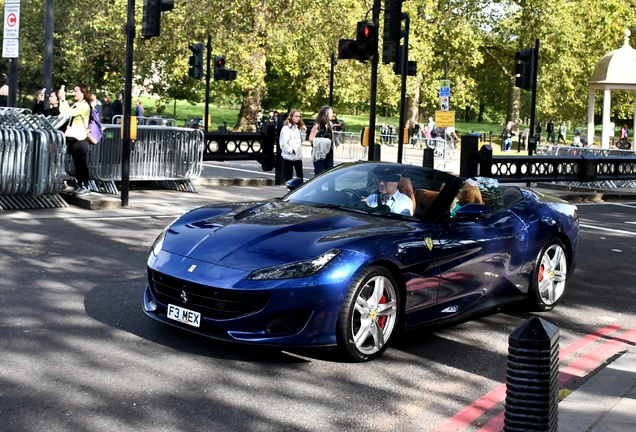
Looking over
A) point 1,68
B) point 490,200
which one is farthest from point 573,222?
point 1,68

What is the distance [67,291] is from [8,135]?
601 centimetres

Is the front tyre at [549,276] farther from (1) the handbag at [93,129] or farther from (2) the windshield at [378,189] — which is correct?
(1) the handbag at [93,129]

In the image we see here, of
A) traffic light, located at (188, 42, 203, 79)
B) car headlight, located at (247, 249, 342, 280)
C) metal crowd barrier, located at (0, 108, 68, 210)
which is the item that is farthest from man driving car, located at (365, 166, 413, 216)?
traffic light, located at (188, 42, 203, 79)

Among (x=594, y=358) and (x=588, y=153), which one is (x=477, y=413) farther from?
(x=588, y=153)

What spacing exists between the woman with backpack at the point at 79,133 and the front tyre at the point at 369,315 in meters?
9.30

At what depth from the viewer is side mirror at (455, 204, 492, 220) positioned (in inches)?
290

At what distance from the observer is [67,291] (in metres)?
8.31

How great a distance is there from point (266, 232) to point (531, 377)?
9.20ft

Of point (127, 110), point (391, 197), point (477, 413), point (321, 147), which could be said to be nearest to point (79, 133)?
point (127, 110)

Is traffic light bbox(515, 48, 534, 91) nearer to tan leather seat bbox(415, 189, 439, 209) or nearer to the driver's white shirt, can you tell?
tan leather seat bbox(415, 189, 439, 209)

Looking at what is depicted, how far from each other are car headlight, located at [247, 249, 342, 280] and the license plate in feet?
1.57

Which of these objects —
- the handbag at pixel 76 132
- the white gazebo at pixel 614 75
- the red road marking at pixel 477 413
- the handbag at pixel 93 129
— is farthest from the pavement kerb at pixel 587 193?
the red road marking at pixel 477 413

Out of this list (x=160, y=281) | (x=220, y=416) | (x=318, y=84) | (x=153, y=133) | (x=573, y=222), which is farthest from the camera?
(x=318, y=84)

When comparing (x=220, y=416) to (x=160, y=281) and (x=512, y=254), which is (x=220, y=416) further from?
(x=512, y=254)
